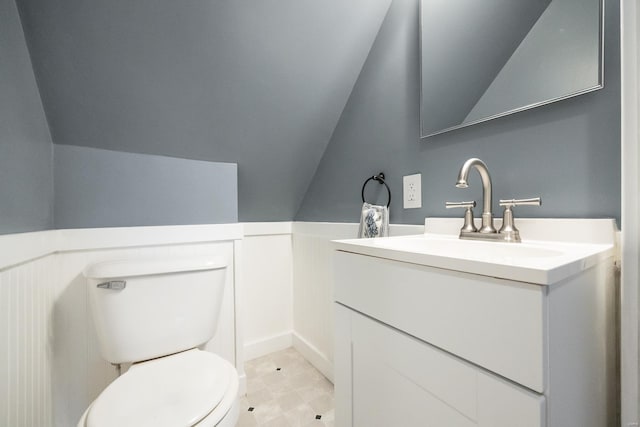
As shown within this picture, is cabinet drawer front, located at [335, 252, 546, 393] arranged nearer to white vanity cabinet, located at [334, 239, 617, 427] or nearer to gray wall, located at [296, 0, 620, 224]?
white vanity cabinet, located at [334, 239, 617, 427]

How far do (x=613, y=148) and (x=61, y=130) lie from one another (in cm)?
177

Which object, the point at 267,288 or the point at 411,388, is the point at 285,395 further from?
the point at 411,388

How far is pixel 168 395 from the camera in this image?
0.75 metres

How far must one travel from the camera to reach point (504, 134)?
2.71ft

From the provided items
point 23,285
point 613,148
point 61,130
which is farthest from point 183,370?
point 613,148

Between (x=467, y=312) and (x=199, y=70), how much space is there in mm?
1240

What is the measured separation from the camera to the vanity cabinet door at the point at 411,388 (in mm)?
446

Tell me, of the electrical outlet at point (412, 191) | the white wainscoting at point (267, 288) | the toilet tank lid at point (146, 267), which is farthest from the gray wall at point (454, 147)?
the toilet tank lid at point (146, 267)

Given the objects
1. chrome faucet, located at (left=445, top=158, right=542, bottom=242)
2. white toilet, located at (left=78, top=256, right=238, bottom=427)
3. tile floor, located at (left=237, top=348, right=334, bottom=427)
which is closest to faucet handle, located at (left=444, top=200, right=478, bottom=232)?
chrome faucet, located at (left=445, top=158, right=542, bottom=242)

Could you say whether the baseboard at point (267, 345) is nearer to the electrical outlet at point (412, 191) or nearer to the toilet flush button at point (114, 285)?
the toilet flush button at point (114, 285)

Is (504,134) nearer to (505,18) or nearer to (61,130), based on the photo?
(505,18)

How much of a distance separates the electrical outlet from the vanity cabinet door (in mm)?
532

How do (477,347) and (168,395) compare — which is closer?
(477,347)

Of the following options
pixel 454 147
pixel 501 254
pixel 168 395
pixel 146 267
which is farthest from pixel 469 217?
pixel 146 267
